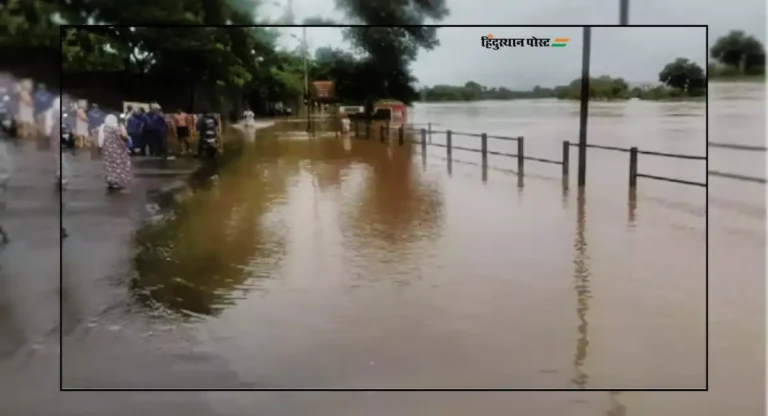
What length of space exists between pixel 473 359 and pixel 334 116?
629 mm

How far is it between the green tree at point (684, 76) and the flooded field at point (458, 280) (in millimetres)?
41

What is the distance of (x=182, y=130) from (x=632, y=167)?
3.39 feet

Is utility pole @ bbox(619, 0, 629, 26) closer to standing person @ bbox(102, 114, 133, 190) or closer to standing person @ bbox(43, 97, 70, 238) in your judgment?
standing person @ bbox(102, 114, 133, 190)

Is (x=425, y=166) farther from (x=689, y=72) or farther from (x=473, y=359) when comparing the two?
(x=689, y=72)

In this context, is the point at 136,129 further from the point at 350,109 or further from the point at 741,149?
the point at 741,149

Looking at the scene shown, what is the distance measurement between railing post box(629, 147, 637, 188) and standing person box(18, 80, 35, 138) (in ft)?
4.40

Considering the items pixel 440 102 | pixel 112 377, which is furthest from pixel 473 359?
pixel 112 377

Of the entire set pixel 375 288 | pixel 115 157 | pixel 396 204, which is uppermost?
pixel 115 157

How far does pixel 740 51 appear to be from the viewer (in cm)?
184

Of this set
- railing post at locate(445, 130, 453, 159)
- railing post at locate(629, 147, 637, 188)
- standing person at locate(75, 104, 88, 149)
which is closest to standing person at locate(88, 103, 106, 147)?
standing person at locate(75, 104, 88, 149)

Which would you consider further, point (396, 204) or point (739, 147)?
point (396, 204)

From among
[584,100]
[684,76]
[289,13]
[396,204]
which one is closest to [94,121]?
[289,13]

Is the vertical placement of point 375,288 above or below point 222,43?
below

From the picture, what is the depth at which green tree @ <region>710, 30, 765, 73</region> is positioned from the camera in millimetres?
1827
